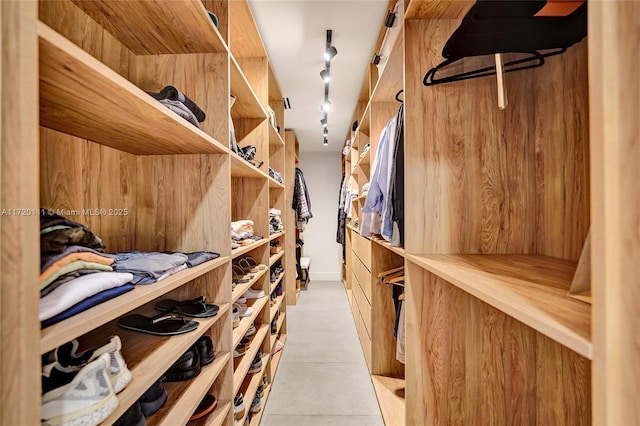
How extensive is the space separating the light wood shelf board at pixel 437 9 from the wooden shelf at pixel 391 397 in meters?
1.87

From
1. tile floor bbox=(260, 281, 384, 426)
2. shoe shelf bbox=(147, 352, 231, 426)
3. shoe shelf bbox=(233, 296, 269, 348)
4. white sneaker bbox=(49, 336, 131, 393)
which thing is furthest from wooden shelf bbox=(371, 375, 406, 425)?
white sneaker bbox=(49, 336, 131, 393)

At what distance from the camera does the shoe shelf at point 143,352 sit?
0.62 meters

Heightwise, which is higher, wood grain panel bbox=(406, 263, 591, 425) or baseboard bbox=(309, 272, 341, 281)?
wood grain panel bbox=(406, 263, 591, 425)

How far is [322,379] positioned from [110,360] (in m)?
1.82

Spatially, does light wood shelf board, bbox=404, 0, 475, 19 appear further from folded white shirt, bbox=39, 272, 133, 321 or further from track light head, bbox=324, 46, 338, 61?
folded white shirt, bbox=39, 272, 133, 321

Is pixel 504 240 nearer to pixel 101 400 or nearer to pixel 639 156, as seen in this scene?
pixel 639 156

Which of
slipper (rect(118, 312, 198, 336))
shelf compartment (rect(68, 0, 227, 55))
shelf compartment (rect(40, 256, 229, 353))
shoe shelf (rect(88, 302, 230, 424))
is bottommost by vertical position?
shoe shelf (rect(88, 302, 230, 424))

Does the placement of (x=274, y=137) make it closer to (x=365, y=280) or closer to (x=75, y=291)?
(x=365, y=280)

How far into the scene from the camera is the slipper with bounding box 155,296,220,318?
1.04m

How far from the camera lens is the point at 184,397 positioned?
90 cm

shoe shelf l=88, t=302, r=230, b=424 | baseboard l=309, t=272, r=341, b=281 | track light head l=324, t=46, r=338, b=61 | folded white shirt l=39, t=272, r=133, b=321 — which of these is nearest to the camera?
folded white shirt l=39, t=272, r=133, b=321

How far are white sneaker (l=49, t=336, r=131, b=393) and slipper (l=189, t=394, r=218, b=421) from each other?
514 millimetres

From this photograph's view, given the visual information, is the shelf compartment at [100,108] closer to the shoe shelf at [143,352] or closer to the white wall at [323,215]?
the shoe shelf at [143,352]

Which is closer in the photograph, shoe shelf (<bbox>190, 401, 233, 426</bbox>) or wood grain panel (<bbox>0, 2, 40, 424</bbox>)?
wood grain panel (<bbox>0, 2, 40, 424</bbox>)
